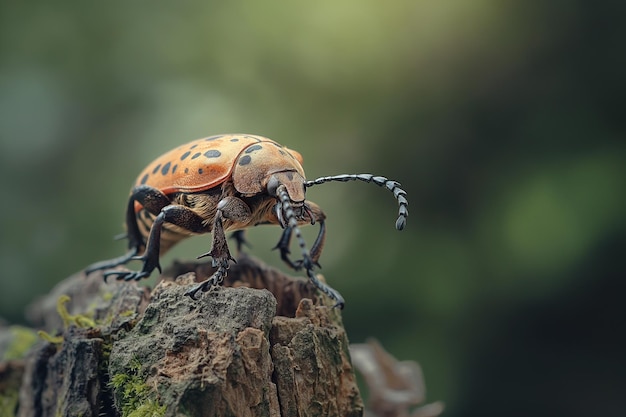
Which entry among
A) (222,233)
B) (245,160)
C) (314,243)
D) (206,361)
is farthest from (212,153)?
(206,361)

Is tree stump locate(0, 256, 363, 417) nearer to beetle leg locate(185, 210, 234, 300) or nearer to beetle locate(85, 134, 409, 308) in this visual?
beetle leg locate(185, 210, 234, 300)

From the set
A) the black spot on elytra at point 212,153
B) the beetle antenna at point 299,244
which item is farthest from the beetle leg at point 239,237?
the beetle antenna at point 299,244

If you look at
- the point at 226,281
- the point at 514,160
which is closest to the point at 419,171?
the point at 514,160

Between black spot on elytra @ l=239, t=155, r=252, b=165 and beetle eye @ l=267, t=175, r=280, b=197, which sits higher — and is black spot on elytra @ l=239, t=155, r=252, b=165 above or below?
above

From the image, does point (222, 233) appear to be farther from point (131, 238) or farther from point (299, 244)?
point (131, 238)

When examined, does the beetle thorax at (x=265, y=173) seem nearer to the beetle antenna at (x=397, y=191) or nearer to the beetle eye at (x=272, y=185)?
the beetle eye at (x=272, y=185)

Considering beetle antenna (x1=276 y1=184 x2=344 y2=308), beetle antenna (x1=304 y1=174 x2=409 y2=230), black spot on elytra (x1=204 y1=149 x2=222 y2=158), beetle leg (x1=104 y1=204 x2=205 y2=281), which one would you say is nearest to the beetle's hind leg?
beetle leg (x1=104 y1=204 x2=205 y2=281)

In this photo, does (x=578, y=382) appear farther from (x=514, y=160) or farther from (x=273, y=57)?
(x=273, y=57)
